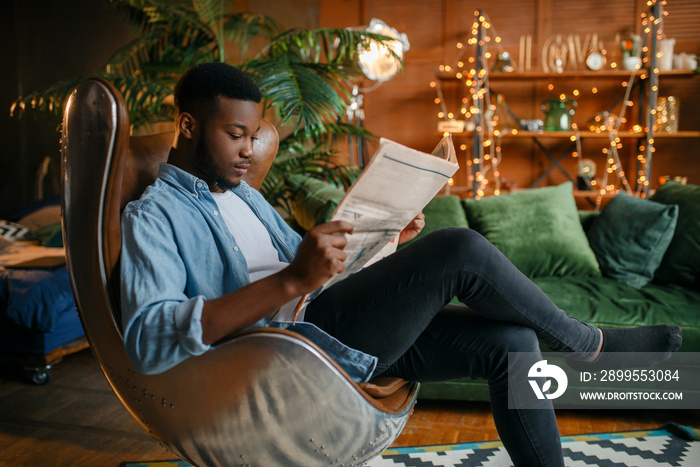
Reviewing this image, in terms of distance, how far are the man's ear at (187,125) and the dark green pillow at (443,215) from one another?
1.38 m

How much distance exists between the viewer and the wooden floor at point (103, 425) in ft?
5.83

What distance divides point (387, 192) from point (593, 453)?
1259 mm

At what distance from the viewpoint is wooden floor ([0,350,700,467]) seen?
178 cm

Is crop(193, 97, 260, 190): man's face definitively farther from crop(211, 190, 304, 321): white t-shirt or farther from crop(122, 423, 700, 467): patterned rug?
crop(122, 423, 700, 467): patterned rug

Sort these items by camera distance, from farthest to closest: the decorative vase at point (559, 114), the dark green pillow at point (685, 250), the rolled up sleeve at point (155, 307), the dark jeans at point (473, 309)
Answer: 1. the decorative vase at point (559, 114)
2. the dark green pillow at point (685, 250)
3. the dark jeans at point (473, 309)
4. the rolled up sleeve at point (155, 307)

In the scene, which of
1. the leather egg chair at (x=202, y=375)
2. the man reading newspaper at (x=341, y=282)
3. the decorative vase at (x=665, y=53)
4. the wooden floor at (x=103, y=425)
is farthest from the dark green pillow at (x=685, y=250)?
the decorative vase at (x=665, y=53)

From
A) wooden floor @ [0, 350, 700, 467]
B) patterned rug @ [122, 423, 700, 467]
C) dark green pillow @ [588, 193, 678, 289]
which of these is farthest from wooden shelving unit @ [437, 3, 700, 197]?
patterned rug @ [122, 423, 700, 467]

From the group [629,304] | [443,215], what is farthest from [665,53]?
[629,304]

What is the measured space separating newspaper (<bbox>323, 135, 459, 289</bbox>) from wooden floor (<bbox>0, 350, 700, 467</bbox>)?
1070 millimetres

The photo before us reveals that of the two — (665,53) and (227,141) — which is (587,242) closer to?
(227,141)

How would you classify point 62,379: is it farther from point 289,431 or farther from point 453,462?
point 289,431

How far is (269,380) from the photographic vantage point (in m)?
0.90

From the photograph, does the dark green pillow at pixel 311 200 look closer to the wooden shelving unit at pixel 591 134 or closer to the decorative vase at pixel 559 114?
the wooden shelving unit at pixel 591 134

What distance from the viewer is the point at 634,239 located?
2346mm
